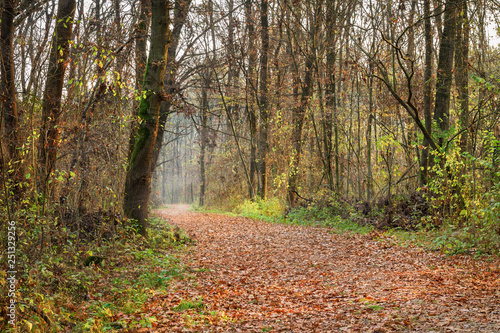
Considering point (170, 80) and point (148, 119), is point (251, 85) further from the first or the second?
point (148, 119)

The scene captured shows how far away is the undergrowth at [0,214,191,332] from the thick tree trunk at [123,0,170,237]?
3.79 ft

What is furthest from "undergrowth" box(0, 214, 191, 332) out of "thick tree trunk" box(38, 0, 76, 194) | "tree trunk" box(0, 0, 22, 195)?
"tree trunk" box(0, 0, 22, 195)

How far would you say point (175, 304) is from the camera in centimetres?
540

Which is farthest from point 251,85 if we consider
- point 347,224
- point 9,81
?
point 9,81

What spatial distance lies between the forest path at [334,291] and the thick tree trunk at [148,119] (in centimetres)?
172

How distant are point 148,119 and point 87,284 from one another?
4.44 metres

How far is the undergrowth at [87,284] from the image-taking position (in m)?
4.12

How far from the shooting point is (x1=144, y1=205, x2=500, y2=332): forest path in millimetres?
4496

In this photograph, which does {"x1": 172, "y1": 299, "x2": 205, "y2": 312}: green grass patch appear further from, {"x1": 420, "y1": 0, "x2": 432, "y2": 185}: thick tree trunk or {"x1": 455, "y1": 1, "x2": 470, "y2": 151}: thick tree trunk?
{"x1": 420, "y1": 0, "x2": 432, "y2": 185}: thick tree trunk

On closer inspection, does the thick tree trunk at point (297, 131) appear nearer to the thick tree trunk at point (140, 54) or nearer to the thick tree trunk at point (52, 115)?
the thick tree trunk at point (140, 54)

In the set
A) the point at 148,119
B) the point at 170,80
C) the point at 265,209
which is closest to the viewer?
the point at 148,119

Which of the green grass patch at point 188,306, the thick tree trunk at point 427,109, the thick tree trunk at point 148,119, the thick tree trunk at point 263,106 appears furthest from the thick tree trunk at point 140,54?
the thick tree trunk at point 427,109

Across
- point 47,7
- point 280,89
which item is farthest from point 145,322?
point 280,89

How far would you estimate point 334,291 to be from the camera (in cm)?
602
